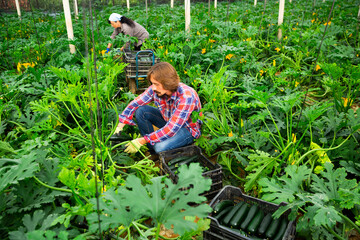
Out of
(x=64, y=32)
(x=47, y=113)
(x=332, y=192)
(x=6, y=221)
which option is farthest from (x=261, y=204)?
(x=64, y=32)

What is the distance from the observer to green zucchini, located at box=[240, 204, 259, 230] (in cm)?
218

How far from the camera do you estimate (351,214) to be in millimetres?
2559

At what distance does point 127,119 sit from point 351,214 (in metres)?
2.62

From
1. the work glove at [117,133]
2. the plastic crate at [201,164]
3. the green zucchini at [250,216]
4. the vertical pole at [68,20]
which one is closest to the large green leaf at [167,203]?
the green zucchini at [250,216]

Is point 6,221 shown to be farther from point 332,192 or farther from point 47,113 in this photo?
point 332,192

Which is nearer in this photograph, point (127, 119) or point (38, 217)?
point (38, 217)

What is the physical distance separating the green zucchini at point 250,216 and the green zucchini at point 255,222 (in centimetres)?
2

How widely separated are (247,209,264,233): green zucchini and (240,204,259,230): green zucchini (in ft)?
0.08

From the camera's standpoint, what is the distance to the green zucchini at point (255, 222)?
214cm

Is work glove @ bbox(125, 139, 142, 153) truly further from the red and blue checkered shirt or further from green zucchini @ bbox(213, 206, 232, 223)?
green zucchini @ bbox(213, 206, 232, 223)

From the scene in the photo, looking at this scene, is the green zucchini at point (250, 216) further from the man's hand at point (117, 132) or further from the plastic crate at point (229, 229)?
the man's hand at point (117, 132)

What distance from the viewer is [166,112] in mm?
3492

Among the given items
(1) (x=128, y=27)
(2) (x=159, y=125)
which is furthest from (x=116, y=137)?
(1) (x=128, y=27)

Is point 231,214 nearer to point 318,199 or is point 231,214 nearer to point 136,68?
point 318,199
